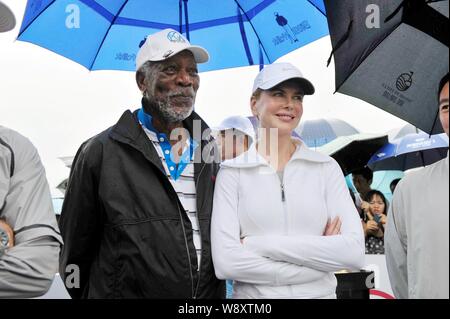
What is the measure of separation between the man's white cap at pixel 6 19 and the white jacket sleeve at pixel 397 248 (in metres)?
2.01

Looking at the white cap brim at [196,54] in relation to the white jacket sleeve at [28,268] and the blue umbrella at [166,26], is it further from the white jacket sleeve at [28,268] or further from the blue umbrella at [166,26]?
the white jacket sleeve at [28,268]

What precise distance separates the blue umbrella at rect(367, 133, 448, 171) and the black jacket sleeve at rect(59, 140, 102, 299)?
4.57 meters

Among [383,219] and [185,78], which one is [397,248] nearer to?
[185,78]

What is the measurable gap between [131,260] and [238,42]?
203 cm

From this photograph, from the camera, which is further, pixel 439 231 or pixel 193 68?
pixel 193 68

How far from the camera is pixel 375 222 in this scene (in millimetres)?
5699

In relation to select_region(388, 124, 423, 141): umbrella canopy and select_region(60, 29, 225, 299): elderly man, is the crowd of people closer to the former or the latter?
select_region(60, 29, 225, 299): elderly man

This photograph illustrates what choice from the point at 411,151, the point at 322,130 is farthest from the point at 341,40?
the point at 322,130

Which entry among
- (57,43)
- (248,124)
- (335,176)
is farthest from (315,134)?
(335,176)

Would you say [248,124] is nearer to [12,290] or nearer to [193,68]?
[193,68]

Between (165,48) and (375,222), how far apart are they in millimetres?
3415

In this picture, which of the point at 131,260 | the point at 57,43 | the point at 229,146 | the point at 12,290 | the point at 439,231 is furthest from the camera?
the point at 229,146

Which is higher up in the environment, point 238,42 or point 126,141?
point 238,42
